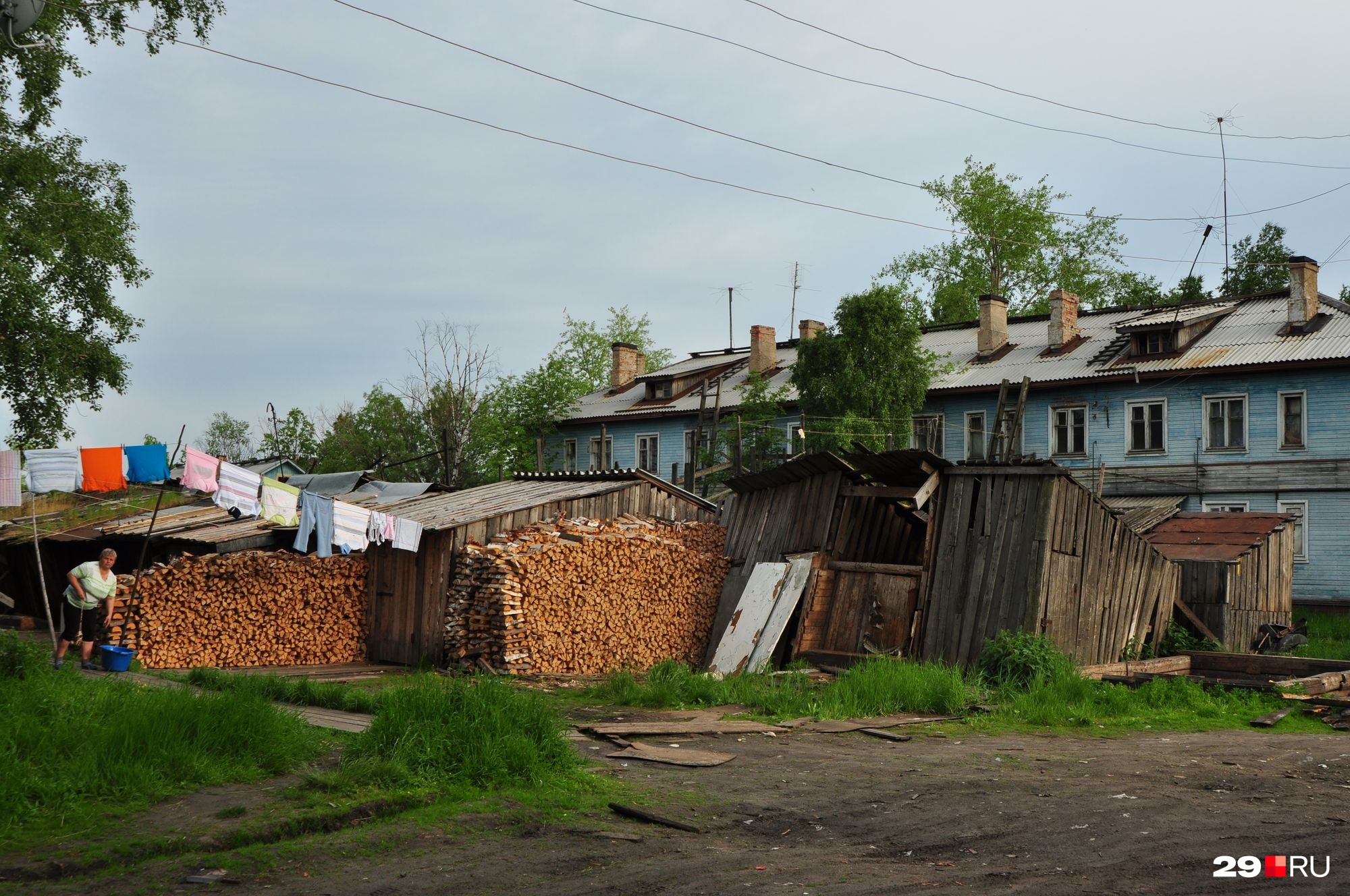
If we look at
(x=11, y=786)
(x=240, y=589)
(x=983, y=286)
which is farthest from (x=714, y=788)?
(x=983, y=286)

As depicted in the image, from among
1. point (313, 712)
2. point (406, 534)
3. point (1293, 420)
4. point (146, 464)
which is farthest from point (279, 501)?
point (1293, 420)

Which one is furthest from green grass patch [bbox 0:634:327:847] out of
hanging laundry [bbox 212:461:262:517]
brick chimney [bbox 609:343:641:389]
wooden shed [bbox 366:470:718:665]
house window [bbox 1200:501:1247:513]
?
brick chimney [bbox 609:343:641:389]

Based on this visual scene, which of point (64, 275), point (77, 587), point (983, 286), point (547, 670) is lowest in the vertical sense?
point (547, 670)

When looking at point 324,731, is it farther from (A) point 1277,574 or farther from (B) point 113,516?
(A) point 1277,574

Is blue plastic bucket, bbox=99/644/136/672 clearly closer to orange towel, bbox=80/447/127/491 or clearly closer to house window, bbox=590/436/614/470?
orange towel, bbox=80/447/127/491

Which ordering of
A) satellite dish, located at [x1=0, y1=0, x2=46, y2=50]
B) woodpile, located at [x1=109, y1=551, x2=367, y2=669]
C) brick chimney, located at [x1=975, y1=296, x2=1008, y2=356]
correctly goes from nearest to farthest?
satellite dish, located at [x1=0, y1=0, x2=46, y2=50], woodpile, located at [x1=109, y1=551, x2=367, y2=669], brick chimney, located at [x1=975, y1=296, x2=1008, y2=356]

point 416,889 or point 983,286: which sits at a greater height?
point 983,286

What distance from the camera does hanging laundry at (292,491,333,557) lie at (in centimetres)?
1305

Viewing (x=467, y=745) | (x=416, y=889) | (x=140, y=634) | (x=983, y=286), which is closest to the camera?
(x=416, y=889)

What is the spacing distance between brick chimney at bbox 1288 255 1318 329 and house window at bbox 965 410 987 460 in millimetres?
8208

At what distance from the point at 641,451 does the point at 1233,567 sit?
74.6 ft

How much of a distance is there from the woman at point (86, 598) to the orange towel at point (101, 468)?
2801mm

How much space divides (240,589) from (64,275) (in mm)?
7990

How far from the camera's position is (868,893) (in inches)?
223
